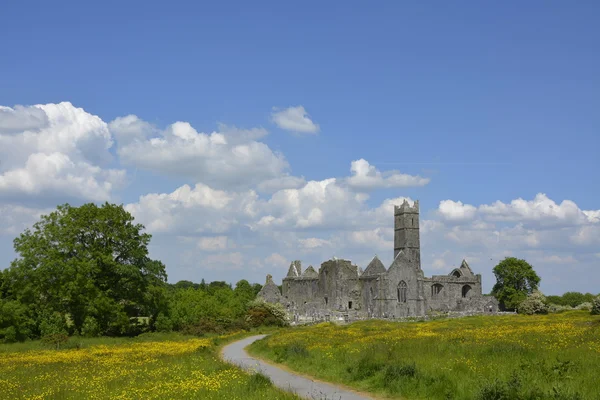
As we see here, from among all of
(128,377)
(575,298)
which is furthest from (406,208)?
(128,377)

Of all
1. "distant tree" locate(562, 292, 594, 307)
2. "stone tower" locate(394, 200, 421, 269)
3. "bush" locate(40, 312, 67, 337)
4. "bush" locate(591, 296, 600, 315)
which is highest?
"stone tower" locate(394, 200, 421, 269)

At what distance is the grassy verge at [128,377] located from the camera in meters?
19.0

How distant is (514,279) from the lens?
359 ft

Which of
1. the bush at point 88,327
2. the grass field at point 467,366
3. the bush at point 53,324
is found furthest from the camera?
the bush at point 88,327

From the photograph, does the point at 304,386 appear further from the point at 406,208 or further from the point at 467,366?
the point at 406,208

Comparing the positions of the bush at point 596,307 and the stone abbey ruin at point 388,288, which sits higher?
the stone abbey ruin at point 388,288

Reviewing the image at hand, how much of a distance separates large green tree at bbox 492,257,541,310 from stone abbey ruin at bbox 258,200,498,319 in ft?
16.9

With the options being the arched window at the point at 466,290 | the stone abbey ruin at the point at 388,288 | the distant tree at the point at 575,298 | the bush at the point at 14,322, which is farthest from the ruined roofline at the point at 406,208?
the bush at the point at 14,322

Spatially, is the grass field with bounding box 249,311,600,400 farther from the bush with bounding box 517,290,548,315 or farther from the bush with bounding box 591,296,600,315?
the bush with bounding box 517,290,548,315

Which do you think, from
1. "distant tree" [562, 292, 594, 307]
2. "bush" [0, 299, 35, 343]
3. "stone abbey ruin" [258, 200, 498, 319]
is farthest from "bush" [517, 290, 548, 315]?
"bush" [0, 299, 35, 343]

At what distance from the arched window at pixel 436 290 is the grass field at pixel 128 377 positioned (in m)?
72.6

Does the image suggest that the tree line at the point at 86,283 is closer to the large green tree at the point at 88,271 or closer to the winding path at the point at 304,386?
the large green tree at the point at 88,271

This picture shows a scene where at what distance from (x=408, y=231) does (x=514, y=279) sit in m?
21.6

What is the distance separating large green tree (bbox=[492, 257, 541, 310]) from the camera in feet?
355
